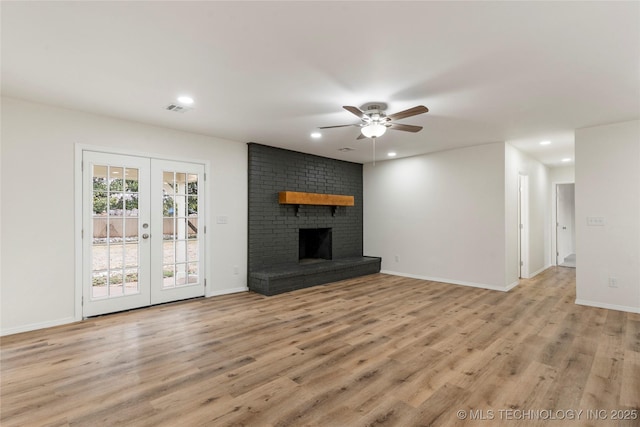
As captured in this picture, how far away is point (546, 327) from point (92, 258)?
550 cm

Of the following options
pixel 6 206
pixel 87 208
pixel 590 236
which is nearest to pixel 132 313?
pixel 87 208

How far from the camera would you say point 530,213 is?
6.49 metres

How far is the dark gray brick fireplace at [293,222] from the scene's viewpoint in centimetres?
535

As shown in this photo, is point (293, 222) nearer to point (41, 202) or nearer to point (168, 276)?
point (168, 276)

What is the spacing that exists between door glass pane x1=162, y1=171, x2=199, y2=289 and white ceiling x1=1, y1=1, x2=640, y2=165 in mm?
959

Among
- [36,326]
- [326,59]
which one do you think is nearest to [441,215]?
[326,59]

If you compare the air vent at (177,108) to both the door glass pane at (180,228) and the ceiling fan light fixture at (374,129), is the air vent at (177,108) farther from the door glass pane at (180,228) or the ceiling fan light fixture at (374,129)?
the ceiling fan light fixture at (374,129)

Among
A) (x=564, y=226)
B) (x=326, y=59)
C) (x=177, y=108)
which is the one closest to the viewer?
(x=326, y=59)

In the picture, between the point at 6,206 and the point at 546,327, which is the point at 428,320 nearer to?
the point at 546,327

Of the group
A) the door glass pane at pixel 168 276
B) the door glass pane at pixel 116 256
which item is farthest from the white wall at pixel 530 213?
the door glass pane at pixel 116 256

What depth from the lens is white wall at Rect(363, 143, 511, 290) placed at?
17.4 ft

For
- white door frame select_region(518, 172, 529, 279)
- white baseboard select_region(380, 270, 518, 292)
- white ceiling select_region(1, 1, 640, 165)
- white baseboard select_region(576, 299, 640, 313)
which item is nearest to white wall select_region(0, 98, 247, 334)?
white ceiling select_region(1, 1, 640, 165)

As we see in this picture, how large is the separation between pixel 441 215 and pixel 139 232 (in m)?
5.14

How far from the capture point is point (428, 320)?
12.3ft
